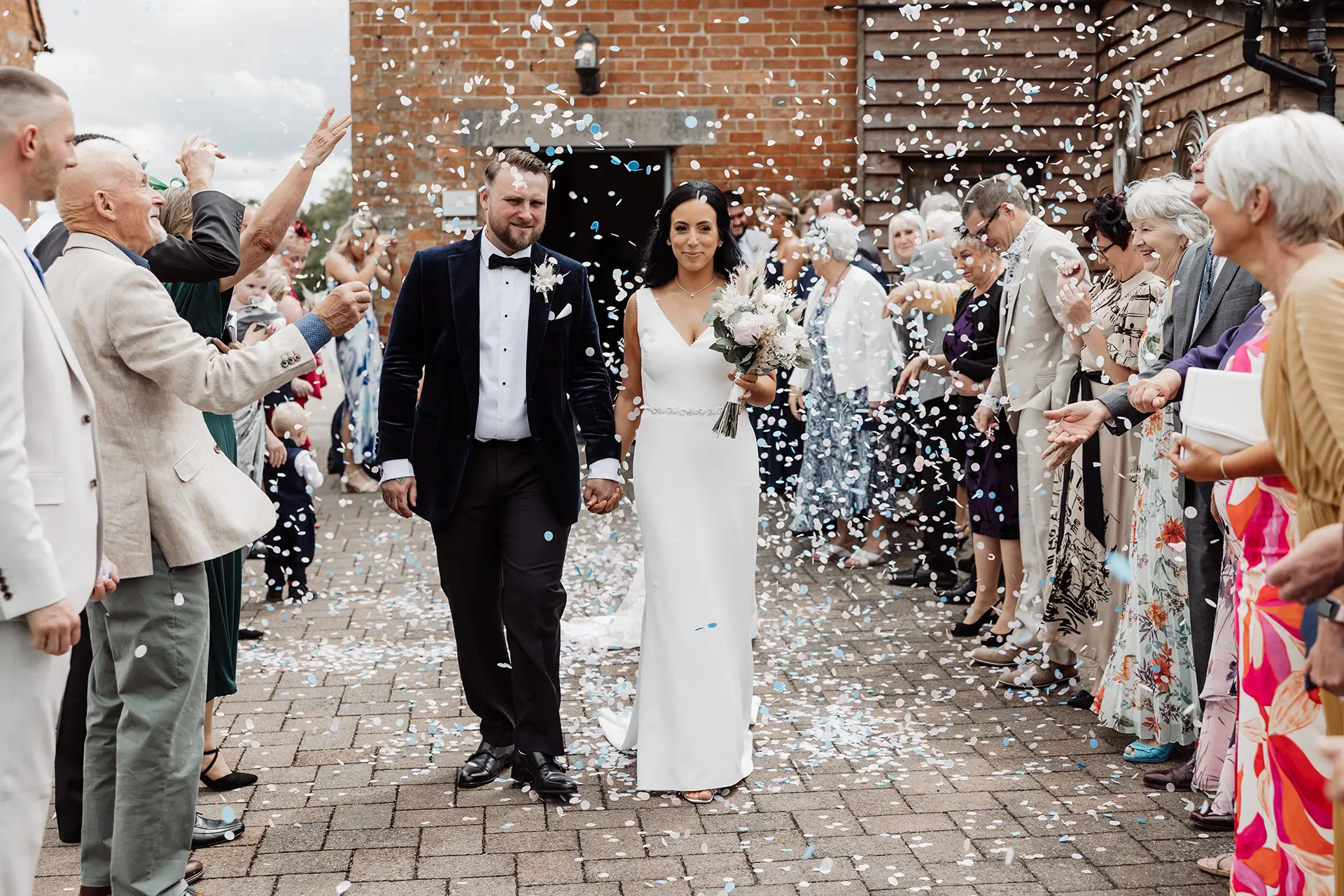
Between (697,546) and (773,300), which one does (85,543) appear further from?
(773,300)

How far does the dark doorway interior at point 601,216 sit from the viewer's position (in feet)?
49.3

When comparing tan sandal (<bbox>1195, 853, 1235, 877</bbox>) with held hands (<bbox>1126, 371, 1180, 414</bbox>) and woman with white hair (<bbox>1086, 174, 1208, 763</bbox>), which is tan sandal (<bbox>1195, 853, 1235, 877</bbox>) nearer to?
woman with white hair (<bbox>1086, 174, 1208, 763</bbox>)

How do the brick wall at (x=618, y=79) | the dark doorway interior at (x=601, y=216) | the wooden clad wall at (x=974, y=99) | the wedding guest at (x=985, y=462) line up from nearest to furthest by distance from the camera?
1. the wedding guest at (x=985, y=462)
2. the wooden clad wall at (x=974, y=99)
3. the brick wall at (x=618, y=79)
4. the dark doorway interior at (x=601, y=216)

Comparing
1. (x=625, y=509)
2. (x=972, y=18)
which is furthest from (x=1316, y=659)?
(x=972, y=18)

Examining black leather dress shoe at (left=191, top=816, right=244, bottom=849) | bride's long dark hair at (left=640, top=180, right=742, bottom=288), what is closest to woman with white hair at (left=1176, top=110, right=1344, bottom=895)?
bride's long dark hair at (left=640, top=180, right=742, bottom=288)

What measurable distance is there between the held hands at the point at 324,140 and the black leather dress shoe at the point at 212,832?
78.0 inches

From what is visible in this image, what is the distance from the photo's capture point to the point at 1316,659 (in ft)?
7.28

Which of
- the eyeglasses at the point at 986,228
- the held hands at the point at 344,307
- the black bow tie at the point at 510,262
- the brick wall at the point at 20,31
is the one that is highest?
the brick wall at the point at 20,31

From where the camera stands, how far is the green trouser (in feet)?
10.5

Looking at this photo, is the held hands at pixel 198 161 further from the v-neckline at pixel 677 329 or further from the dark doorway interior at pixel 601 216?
the dark doorway interior at pixel 601 216

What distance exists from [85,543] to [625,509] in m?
7.15

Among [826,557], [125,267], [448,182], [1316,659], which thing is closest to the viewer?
[1316,659]

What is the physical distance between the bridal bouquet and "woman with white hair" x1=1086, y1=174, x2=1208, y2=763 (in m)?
1.19

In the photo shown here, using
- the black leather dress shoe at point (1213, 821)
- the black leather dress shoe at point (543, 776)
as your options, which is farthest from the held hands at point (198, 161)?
the black leather dress shoe at point (1213, 821)
